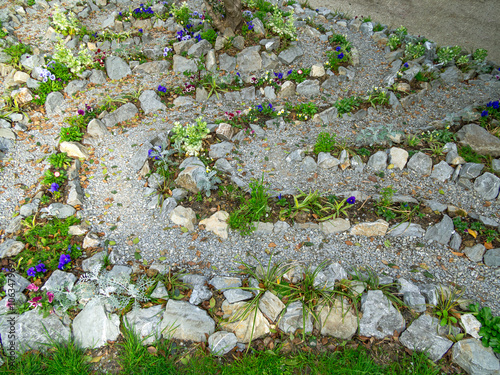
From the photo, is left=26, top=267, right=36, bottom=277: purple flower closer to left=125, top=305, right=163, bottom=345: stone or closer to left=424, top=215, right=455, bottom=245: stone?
left=125, top=305, right=163, bottom=345: stone

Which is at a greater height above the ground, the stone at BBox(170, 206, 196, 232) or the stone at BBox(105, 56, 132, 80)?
the stone at BBox(105, 56, 132, 80)

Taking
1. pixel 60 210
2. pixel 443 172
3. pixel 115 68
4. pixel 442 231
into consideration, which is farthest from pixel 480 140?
pixel 115 68

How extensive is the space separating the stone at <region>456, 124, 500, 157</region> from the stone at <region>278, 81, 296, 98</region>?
317 centimetres

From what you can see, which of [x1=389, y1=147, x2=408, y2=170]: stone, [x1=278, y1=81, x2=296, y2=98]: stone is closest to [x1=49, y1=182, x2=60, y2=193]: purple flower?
[x1=278, y1=81, x2=296, y2=98]: stone

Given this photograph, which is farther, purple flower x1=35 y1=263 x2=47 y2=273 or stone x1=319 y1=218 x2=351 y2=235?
stone x1=319 y1=218 x2=351 y2=235

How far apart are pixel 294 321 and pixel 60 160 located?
170 inches

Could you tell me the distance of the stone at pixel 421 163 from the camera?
4.65 metres

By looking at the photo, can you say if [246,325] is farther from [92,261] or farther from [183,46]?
[183,46]

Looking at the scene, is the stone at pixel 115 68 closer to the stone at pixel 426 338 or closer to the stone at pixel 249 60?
the stone at pixel 249 60

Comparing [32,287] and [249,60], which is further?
[249,60]

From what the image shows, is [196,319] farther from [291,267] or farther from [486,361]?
[486,361]

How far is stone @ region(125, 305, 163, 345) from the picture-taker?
3121mm

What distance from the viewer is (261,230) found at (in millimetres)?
4051

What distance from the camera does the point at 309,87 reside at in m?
6.04
